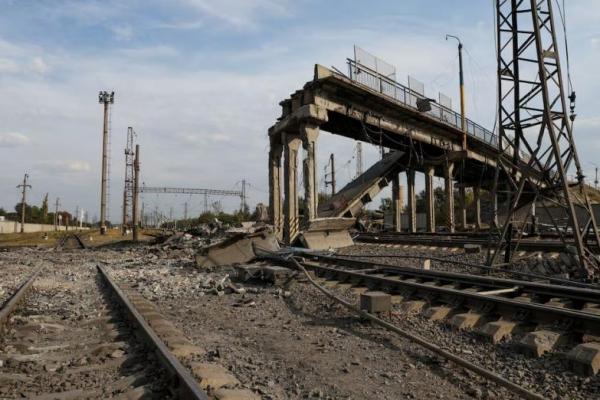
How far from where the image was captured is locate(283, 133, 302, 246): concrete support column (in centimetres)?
2250

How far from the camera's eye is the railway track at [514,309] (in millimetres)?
4832

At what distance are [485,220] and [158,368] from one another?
6175 cm

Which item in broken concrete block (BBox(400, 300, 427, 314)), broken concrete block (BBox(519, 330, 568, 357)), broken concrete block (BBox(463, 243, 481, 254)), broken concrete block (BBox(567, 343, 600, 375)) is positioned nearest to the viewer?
broken concrete block (BBox(567, 343, 600, 375))

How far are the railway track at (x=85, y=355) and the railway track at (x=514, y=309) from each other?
136 inches

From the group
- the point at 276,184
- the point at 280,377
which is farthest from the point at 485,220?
the point at 280,377

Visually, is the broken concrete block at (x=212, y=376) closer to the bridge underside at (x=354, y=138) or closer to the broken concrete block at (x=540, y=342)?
the broken concrete block at (x=540, y=342)

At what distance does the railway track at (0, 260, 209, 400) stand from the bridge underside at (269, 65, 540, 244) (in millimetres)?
12803

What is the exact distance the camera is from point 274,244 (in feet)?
50.5

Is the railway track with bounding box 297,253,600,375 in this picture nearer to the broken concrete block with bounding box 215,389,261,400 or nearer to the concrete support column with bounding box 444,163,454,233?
the broken concrete block with bounding box 215,389,261,400

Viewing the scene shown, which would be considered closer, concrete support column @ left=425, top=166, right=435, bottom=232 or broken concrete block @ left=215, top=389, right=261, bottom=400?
broken concrete block @ left=215, top=389, right=261, bottom=400

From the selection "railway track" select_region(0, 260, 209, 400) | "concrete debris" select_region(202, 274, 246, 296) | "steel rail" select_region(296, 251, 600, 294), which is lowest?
"railway track" select_region(0, 260, 209, 400)

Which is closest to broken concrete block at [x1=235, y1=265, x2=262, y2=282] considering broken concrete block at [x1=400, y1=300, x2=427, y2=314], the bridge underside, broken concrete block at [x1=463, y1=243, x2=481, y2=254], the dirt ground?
the dirt ground

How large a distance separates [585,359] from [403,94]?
24286mm

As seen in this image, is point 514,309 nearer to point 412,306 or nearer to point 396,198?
point 412,306
